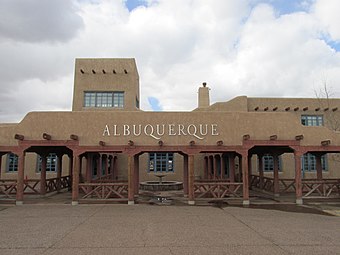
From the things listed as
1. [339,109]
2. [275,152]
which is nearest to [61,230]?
[275,152]

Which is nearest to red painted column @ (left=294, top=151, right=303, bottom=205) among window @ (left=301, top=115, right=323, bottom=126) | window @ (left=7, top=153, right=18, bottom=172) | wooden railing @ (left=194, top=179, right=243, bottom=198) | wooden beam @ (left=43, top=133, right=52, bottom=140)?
wooden railing @ (left=194, top=179, right=243, bottom=198)

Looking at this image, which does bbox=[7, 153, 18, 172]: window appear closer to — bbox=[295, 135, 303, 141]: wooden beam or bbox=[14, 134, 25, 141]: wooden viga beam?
bbox=[14, 134, 25, 141]: wooden viga beam

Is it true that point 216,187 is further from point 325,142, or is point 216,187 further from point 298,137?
point 325,142

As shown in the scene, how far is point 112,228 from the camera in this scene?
9023 millimetres

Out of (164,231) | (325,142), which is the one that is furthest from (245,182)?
(164,231)

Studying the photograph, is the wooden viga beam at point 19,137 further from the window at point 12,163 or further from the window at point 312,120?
the window at point 312,120

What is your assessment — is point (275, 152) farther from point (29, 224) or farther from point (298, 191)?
point (29, 224)

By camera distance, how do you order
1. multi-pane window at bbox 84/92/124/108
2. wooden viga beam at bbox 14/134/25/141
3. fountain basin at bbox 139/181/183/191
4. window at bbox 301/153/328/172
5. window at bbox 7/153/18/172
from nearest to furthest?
wooden viga beam at bbox 14/134/25/141
fountain basin at bbox 139/181/183/191
window at bbox 7/153/18/172
window at bbox 301/153/328/172
multi-pane window at bbox 84/92/124/108

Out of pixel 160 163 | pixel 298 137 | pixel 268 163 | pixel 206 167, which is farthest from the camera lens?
pixel 206 167

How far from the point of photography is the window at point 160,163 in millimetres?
23253

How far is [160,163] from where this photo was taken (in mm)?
23328

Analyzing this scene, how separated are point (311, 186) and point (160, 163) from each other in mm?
10860

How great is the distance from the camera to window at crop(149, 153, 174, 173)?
23253 millimetres

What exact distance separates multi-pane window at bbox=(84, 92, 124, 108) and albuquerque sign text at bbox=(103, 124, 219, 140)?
951cm
